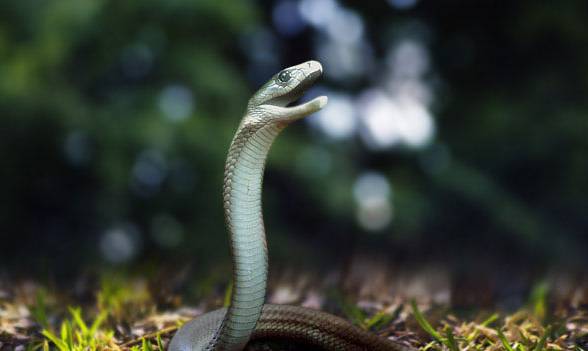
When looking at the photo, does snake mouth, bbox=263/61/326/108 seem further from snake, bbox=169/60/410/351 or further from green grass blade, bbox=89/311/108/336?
green grass blade, bbox=89/311/108/336

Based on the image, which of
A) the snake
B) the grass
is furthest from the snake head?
the grass

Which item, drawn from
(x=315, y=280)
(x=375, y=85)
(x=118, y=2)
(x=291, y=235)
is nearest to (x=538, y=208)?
(x=375, y=85)

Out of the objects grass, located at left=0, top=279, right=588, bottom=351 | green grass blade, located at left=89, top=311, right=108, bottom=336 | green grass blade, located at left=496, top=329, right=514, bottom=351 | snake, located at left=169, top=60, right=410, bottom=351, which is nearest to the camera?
snake, located at left=169, top=60, right=410, bottom=351

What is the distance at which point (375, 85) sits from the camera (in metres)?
8.36

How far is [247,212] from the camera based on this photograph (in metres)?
2.20

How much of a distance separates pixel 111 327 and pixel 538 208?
20.8 feet

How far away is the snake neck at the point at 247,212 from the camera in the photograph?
219cm

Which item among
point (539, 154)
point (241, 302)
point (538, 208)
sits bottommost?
point (241, 302)

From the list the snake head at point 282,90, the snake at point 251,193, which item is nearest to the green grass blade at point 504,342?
the snake at point 251,193

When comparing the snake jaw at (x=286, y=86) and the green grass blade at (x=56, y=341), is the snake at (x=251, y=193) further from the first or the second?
the green grass blade at (x=56, y=341)

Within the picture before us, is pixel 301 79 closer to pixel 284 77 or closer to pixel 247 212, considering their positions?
pixel 284 77

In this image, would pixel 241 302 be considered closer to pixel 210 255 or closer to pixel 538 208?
pixel 210 255

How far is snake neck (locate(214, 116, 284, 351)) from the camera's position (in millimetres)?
2188

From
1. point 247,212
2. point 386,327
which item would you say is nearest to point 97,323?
point 247,212
